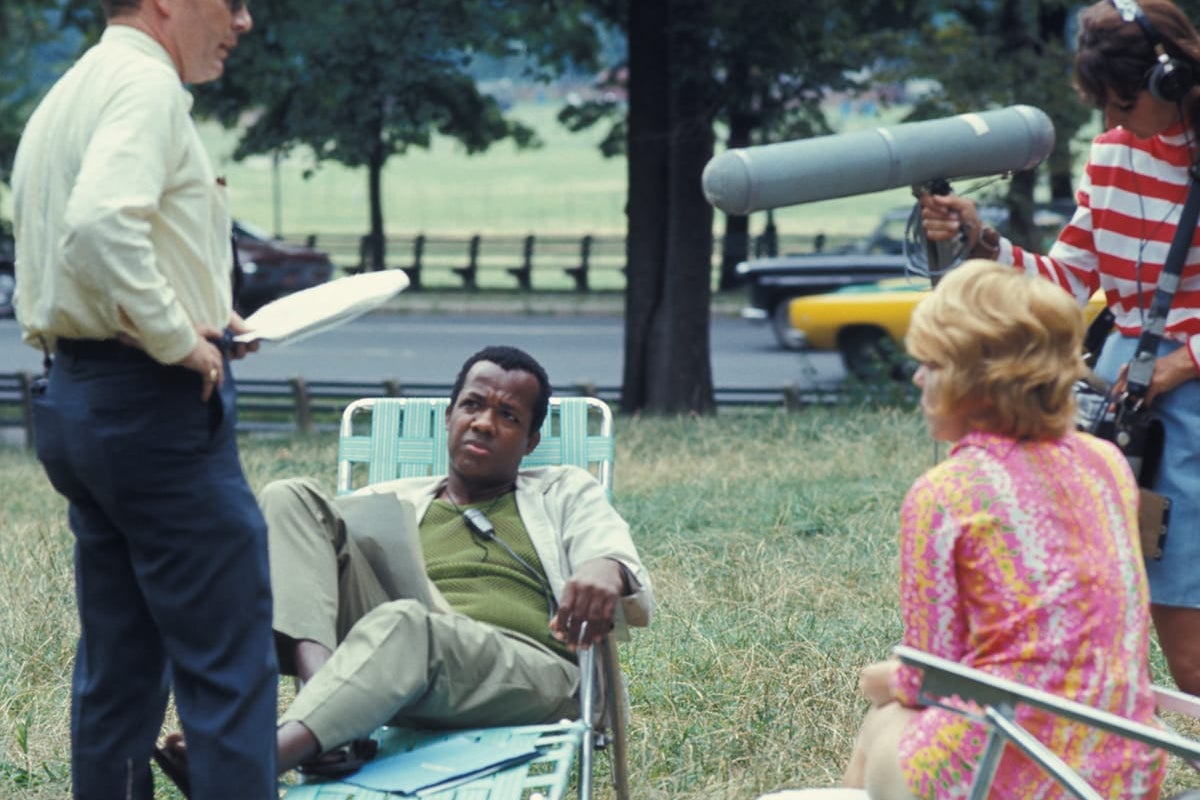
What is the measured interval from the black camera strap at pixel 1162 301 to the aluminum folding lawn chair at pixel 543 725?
1215 mm

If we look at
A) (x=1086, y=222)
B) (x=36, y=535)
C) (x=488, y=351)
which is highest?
(x=1086, y=222)

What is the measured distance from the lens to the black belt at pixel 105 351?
9.94 feet

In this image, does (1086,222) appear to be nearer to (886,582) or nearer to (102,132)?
(102,132)

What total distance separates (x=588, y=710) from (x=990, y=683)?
1.37 meters

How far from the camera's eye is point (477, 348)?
22719mm

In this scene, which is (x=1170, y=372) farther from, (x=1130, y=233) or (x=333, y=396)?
(x=333, y=396)

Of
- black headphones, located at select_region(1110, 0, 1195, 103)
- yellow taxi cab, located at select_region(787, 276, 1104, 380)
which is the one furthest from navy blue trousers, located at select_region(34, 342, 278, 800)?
yellow taxi cab, located at select_region(787, 276, 1104, 380)

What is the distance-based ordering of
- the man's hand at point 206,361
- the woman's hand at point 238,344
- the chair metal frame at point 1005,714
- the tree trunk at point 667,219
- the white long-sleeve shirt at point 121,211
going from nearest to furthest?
the chair metal frame at point 1005,714, the white long-sleeve shirt at point 121,211, the man's hand at point 206,361, the woman's hand at point 238,344, the tree trunk at point 667,219

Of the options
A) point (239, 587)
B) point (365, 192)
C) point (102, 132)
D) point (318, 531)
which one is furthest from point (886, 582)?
point (365, 192)

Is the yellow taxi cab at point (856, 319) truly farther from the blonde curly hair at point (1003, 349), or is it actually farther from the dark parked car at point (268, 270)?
the blonde curly hair at point (1003, 349)

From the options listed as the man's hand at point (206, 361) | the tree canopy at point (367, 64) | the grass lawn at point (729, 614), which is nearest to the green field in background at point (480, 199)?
the tree canopy at point (367, 64)

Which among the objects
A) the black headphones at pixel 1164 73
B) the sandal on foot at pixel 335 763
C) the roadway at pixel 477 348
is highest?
the black headphones at pixel 1164 73

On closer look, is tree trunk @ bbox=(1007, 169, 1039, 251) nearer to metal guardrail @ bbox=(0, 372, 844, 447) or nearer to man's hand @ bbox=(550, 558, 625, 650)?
metal guardrail @ bbox=(0, 372, 844, 447)

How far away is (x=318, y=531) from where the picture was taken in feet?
13.0
